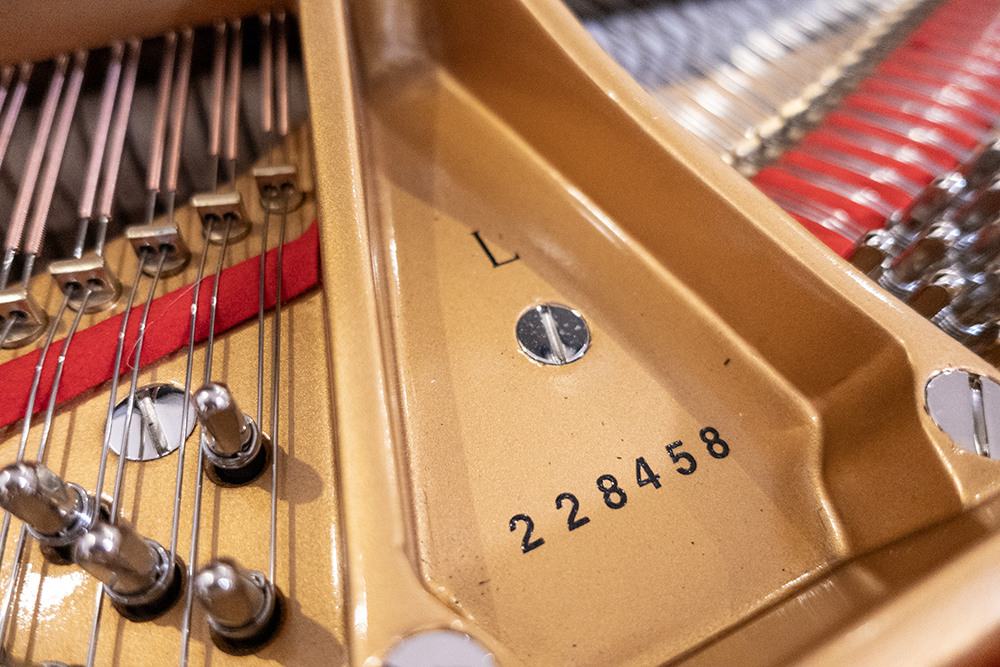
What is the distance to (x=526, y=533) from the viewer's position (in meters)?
1.08

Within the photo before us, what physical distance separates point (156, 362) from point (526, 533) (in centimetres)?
73

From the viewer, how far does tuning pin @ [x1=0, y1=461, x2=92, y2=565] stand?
2.74ft

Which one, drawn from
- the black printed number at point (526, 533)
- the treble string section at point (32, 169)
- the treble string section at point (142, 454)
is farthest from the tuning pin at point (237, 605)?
the treble string section at point (32, 169)

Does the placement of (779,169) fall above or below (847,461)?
above

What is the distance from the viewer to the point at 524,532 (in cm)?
108

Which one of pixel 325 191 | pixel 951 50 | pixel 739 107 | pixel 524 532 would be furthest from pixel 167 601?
pixel 951 50

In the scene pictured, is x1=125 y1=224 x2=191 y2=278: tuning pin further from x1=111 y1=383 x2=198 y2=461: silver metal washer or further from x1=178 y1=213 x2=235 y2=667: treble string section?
x1=111 y1=383 x2=198 y2=461: silver metal washer

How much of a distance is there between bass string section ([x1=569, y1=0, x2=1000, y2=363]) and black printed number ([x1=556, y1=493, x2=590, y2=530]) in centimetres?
81

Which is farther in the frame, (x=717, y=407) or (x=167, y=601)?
(x=717, y=407)

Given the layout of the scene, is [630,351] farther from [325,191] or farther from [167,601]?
[167,601]

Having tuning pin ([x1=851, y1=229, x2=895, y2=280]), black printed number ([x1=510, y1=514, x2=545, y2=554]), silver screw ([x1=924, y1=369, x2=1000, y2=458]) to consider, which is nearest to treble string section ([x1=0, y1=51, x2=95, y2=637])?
black printed number ([x1=510, y1=514, x2=545, y2=554])

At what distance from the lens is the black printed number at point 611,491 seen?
112 centimetres

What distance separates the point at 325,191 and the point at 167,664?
74 centimetres

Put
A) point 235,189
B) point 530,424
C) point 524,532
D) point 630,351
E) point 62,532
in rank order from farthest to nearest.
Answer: point 235,189 < point 630,351 < point 530,424 < point 524,532 < point 62,532
